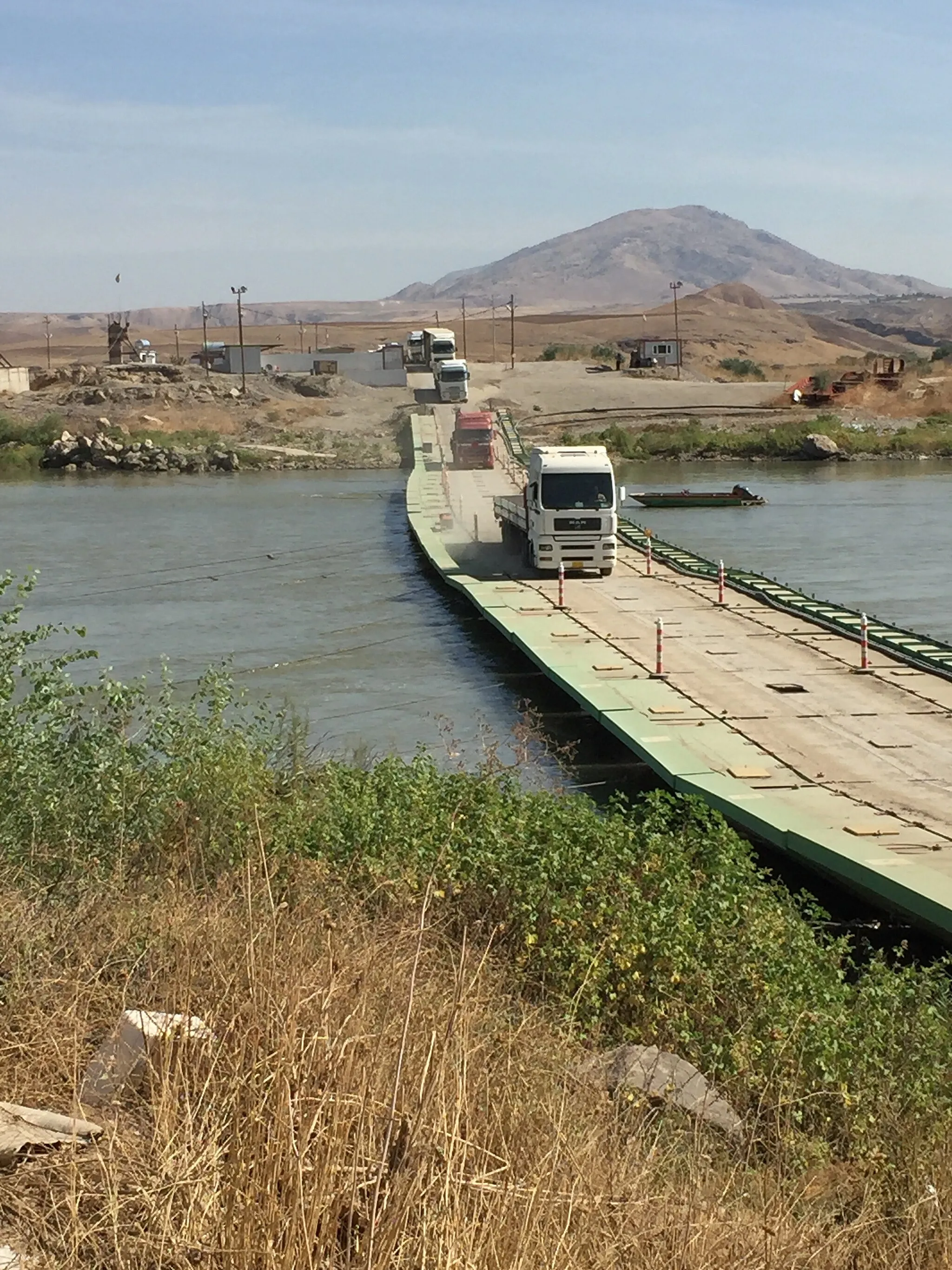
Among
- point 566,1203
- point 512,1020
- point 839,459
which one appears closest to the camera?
point 566,1203

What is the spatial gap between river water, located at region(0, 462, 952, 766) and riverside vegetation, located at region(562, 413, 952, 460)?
15.2 ft

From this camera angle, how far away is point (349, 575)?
117 feet

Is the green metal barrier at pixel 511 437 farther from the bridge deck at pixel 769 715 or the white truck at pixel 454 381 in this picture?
the bridge deck at pixel 769 715

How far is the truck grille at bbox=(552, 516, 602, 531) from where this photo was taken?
2812 cm

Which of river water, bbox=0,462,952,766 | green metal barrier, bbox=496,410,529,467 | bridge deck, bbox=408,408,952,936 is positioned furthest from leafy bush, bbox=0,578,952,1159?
green metal barrier, bbox=496,410,529,467

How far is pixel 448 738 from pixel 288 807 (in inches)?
334

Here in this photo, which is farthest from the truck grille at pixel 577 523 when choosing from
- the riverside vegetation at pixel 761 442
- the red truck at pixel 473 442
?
the riverside vegetation at pixel 761 442

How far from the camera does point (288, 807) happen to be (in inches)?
424

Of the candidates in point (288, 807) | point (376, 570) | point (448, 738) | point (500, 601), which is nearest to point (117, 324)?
point (376, 570)

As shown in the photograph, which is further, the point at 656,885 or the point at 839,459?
the point at 839,459

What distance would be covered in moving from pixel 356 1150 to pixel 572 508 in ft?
79.0

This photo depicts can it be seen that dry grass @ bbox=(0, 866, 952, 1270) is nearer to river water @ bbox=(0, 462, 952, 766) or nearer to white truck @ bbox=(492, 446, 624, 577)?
river water @ bbox=(0, 462, 952, 766)

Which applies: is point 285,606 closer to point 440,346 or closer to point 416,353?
point 440,346

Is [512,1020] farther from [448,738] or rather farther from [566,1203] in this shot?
[448,738]
